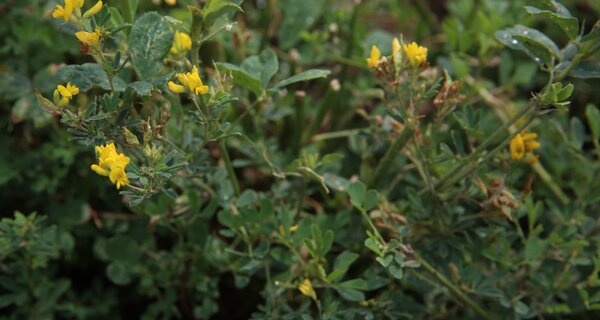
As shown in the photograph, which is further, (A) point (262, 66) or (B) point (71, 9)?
(A) point (262, 66)

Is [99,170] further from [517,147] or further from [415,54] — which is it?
[517,147]

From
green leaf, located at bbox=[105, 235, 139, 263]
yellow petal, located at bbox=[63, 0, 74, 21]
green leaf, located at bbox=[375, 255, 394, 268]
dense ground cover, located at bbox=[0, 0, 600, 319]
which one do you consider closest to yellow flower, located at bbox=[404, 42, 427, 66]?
dense ground cover, located at bbox=[0, 0, 600, 319]

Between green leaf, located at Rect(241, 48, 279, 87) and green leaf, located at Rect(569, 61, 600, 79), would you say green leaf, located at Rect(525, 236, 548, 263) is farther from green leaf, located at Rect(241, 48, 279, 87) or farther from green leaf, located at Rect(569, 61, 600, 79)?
green leaf, located at Rect(241, 48, 279, 87)

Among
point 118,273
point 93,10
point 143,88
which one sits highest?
point 93,10

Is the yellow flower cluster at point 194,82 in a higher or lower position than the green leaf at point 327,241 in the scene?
higher

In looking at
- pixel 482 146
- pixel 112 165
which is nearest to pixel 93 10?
pixel 112 165

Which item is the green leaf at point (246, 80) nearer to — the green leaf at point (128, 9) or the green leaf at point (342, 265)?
the green leaf at point (128, 9)

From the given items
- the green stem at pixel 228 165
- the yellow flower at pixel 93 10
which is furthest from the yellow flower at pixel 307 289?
the yellow flower at pixel 93 10
